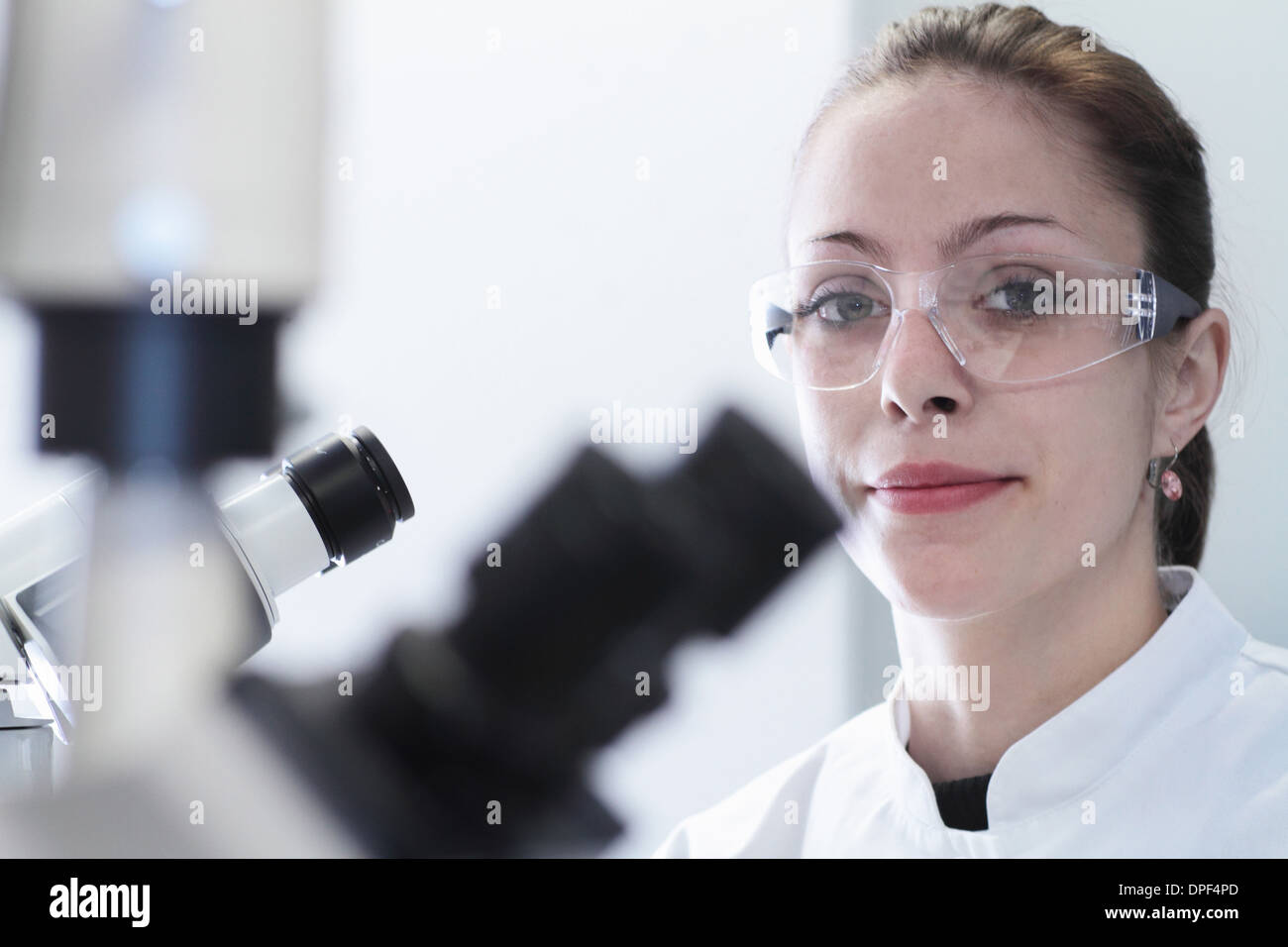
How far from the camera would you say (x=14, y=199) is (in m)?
0.88

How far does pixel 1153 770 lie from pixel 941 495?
0.23 meters

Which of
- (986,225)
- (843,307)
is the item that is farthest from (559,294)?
(986,225)

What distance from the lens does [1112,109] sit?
2.35 ft

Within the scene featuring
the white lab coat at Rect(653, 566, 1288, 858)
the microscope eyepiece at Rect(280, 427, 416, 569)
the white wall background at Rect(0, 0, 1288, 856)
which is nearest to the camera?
the microscope eyepiece at Rect(280, 427, 416, 569)

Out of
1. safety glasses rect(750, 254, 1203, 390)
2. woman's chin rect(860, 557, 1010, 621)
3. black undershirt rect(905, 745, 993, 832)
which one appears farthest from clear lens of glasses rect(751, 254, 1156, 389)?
black undershirt rect(905, 745, 993, 832)

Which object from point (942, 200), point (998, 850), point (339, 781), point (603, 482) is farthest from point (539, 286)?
point (998, 850)

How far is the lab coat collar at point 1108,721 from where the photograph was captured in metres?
0.70

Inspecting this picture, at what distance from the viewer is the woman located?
67 cm

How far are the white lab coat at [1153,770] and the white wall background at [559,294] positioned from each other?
148 mm

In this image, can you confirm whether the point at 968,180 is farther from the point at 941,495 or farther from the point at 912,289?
the point at 941,495

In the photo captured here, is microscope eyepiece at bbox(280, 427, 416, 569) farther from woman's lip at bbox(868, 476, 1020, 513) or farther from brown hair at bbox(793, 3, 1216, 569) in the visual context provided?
brown hair at bbox(793, 3, 1216, 569)

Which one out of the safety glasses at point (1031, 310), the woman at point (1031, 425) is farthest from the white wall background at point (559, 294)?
the safety glasses at point (1031, 310)

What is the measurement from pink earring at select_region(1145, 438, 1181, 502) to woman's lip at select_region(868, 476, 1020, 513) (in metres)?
0.12

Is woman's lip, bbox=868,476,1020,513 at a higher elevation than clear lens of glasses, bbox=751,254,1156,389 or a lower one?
lower
